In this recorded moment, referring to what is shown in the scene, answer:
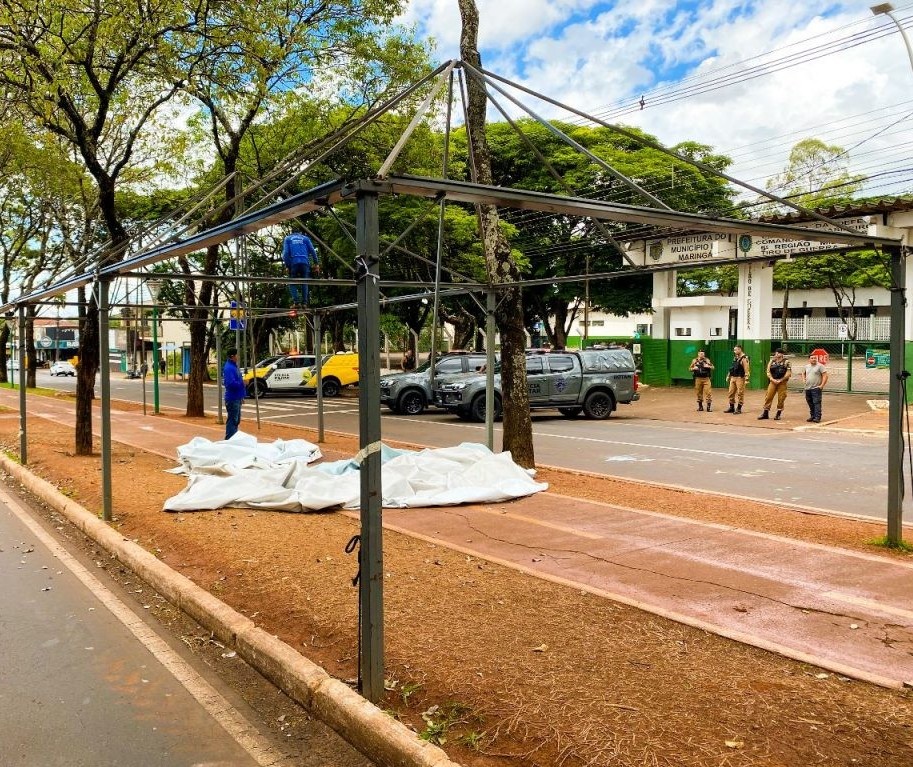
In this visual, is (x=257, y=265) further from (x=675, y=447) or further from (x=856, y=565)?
(x=856, y=565)

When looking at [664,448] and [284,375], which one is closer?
[664,448]

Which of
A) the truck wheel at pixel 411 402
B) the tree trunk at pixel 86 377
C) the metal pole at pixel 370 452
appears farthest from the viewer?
the truck wheel at pixel 411 402

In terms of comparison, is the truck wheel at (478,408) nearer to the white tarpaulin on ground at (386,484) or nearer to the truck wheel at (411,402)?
the truck wheel at (411,402)

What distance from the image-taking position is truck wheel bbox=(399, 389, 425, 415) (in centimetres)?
2362

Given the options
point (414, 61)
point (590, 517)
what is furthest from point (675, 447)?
point (414, 61)

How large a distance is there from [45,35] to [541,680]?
1204cm

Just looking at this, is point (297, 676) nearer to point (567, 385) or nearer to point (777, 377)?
point (567, 385)

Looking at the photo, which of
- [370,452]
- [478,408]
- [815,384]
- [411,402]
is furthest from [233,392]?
[815,384]

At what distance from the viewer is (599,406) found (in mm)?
22109

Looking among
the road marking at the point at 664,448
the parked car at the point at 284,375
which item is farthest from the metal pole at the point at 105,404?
the parked car at the point at 284,375

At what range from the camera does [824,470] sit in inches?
499

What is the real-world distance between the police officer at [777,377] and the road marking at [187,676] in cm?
1693

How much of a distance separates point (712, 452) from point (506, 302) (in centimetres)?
574

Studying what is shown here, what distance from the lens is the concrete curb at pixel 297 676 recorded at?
12.1ft
